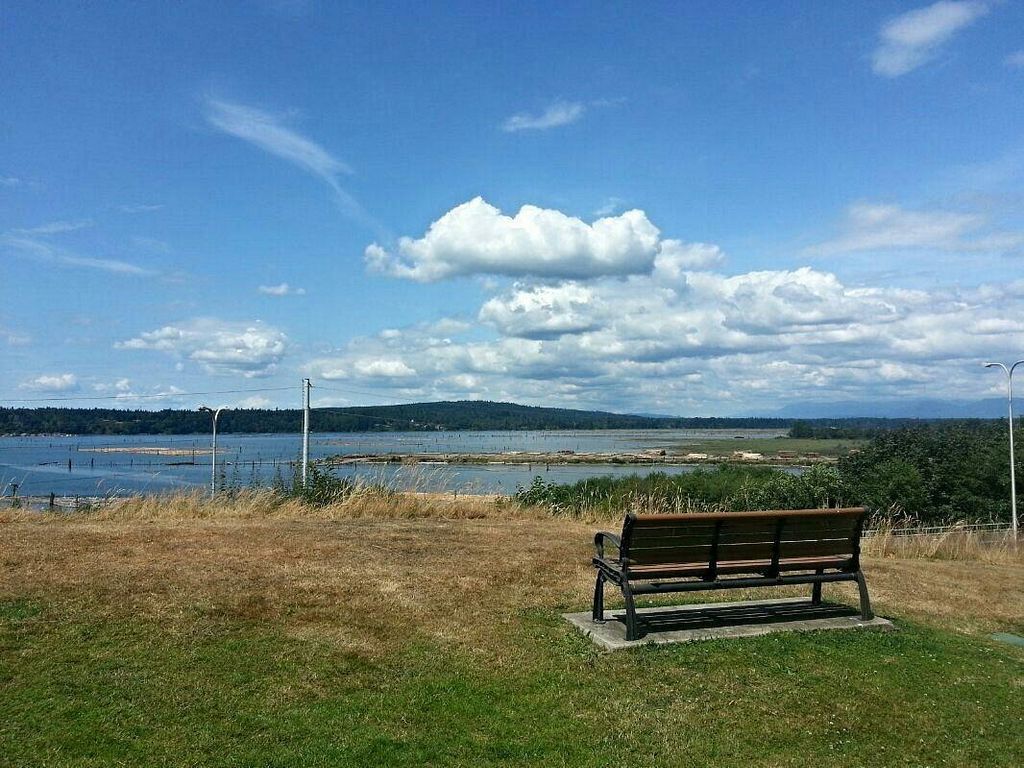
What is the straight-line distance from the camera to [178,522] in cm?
1148

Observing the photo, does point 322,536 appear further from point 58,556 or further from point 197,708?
point 197,708

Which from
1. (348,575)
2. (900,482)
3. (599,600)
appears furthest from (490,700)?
(900,482)

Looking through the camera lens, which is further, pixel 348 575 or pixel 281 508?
pixel 281 508

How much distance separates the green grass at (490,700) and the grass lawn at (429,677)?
2cm

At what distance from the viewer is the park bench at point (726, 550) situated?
245 inches

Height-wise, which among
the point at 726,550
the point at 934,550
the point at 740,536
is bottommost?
the point at 934,550

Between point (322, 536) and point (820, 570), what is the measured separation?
241 inches

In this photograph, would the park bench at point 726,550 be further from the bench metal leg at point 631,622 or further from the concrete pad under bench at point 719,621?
the concrete pad under bench at point 719,621

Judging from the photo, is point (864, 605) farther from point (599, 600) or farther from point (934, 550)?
point (934, 550)

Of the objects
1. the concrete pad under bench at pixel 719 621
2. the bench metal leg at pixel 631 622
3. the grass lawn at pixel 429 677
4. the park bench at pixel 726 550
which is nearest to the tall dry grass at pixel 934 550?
the grass lawn at pixel 429 677

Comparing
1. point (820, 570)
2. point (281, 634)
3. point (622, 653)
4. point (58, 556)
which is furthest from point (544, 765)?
point (58, 556)

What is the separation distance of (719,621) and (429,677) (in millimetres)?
2621

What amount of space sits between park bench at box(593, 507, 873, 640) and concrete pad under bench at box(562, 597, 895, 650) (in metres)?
0.15

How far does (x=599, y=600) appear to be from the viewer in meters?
6.50
